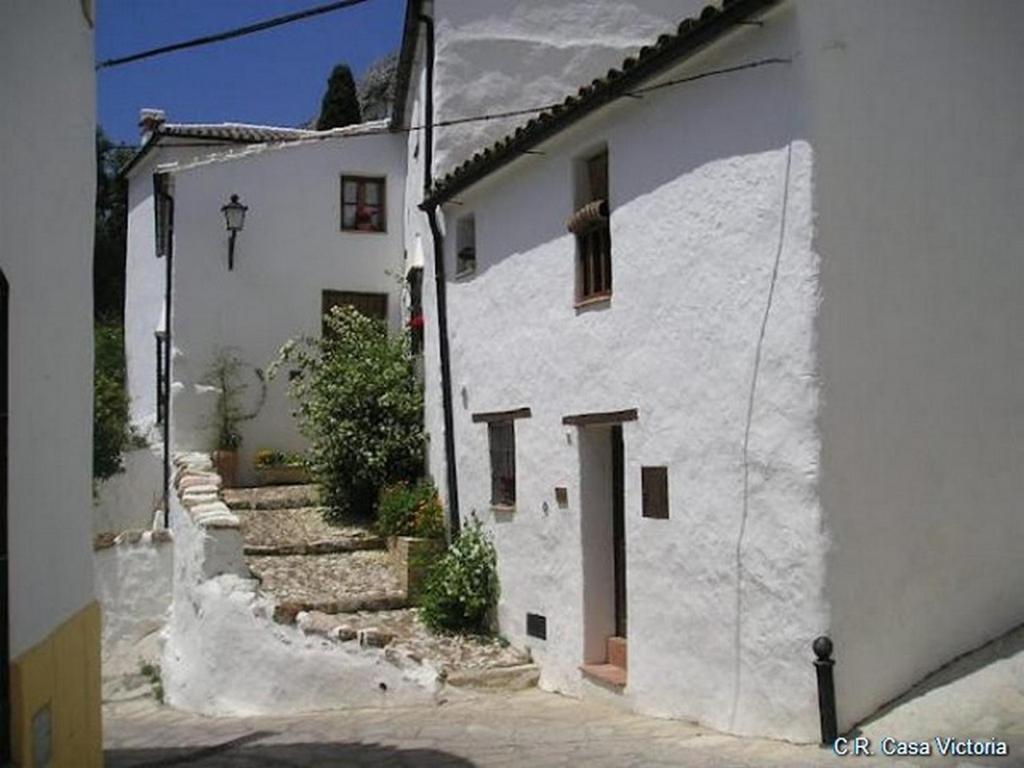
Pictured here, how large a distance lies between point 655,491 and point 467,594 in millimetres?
3272

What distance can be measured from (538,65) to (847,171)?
6.89 m

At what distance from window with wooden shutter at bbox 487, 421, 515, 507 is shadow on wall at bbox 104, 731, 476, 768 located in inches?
141

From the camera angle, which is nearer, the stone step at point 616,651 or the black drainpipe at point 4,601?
the black drainpipe at point 4,601

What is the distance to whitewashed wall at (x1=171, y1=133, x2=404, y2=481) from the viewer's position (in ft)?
54.0

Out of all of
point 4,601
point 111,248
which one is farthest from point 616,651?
point 111,248

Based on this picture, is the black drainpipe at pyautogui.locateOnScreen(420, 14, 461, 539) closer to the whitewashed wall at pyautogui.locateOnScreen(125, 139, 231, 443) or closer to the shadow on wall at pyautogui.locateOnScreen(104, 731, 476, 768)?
the shadow on wall at pyautogui.locateOnScreen(104, 731, 476, 768)

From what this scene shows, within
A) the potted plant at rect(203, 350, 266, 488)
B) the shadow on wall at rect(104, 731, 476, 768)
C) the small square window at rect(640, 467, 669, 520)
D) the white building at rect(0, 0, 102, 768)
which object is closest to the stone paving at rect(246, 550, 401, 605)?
the shadow on wall at rect(104, 731, 476, 768)

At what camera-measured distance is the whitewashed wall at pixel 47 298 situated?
4805 millimetres

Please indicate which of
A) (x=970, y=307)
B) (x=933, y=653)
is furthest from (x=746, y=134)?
(x=933, y=653)

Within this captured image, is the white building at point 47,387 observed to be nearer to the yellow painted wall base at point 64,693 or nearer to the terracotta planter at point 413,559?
the yellow painted wall base at point 64,693

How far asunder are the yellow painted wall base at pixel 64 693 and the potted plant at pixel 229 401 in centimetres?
1042

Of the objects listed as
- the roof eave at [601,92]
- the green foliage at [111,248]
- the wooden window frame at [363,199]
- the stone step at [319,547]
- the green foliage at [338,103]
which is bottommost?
the stone step at [319,547]

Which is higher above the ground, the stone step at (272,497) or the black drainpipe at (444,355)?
the black drainpipe at (444,355)

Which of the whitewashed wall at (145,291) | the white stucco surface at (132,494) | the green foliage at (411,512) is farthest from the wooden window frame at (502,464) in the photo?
the whitewashed wall at (145,291)
